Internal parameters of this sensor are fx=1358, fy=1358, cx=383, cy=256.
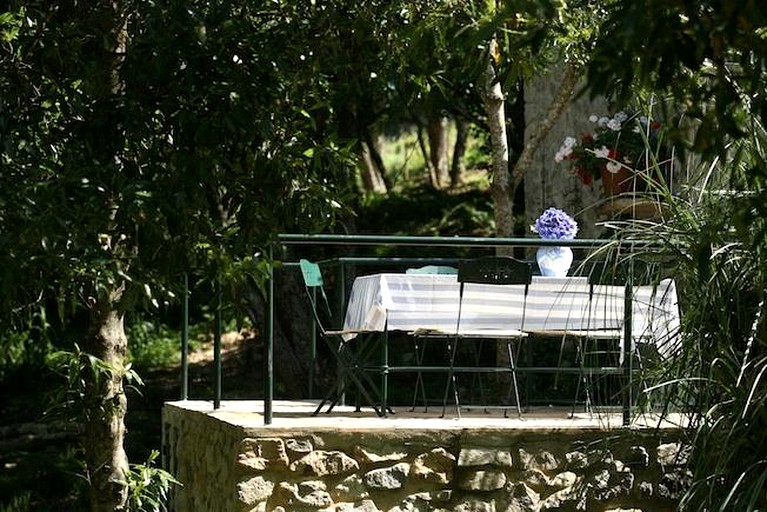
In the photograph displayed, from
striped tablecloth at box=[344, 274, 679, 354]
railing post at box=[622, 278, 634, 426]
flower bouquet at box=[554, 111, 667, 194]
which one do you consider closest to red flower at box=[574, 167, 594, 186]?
flower bouquet at box=[554, 111, 667, 194]

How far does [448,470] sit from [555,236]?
1.49 m

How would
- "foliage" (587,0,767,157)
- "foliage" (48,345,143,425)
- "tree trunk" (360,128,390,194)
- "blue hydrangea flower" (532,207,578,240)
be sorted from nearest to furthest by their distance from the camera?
"foliage" (587,0,767,157) → "foliage" (48,345,143,425) → "blue hydrangea flower" (532,207,578,240) → "tree trunk" (360,128,390,194)

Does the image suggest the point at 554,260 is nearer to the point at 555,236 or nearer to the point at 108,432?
the point at 555,236

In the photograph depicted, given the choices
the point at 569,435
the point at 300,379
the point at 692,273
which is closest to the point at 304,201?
the point at 692,273

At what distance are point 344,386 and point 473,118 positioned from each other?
258 inches

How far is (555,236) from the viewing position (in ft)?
22.4

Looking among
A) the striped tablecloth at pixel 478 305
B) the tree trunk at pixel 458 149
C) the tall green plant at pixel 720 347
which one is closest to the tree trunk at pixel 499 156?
the striped tablecloth at pixel 478 305

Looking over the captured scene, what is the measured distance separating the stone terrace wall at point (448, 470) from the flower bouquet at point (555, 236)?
1135 mm

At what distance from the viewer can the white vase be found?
6.83 meters

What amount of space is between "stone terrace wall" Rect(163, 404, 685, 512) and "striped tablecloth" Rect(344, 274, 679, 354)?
677mm

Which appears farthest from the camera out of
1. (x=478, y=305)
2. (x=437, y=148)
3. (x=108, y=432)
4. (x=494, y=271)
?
(x=437, y=148)

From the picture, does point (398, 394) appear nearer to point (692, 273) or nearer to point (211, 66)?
point (692, 273)

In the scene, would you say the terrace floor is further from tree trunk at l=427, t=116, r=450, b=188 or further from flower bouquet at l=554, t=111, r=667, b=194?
tree trunk at l=427, t=116, r=450, b=188

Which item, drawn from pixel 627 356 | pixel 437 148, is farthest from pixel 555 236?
pixel 437 148
